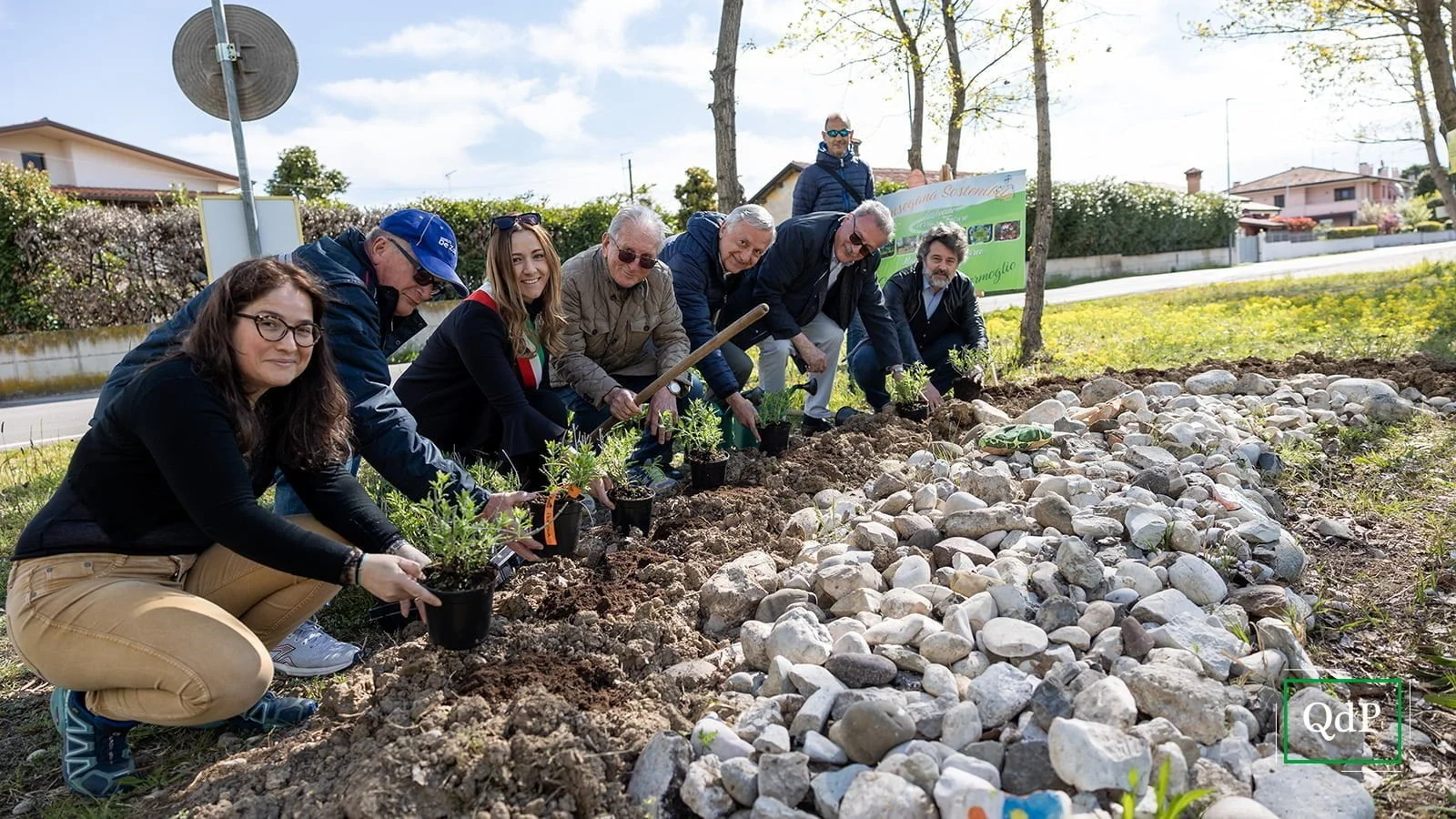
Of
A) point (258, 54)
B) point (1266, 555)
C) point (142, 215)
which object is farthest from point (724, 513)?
point (142, 215)

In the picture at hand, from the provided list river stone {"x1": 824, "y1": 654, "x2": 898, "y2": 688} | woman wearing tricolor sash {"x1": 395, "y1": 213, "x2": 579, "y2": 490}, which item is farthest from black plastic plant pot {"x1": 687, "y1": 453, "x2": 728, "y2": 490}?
river stone {"x1": 824, "y1": 654, "x2": 898, "y2": 688}

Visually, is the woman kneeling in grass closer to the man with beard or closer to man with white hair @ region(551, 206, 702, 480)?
man with white hair @ region(551, 206, 702, 480)

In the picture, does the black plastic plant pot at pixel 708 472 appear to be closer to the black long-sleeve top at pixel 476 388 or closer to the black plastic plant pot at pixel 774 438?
the black plastic plant pot at pixel 774 438

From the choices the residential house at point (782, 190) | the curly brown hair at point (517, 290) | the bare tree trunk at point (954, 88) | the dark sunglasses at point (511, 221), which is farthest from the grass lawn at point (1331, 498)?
the residential house at point (782, 190)

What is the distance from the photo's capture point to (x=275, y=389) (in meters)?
2.59

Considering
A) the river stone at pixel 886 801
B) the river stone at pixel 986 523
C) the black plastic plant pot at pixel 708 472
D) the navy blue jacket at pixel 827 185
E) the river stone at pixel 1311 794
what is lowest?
the river stone at pixel 1311 794

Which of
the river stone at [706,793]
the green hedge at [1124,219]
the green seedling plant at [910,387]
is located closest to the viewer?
the river stone at [706,793]

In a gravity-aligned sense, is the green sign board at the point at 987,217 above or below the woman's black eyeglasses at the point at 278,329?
above

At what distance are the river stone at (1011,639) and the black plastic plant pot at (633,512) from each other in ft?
4.90

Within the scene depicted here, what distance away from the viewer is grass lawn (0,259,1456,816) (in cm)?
243

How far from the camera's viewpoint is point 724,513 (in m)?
3.63

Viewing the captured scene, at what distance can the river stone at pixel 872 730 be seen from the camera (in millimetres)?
1944

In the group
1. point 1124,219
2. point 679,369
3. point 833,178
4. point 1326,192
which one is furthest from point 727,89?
point 1326,192

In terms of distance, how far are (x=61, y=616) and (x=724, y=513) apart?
7.15 ft
